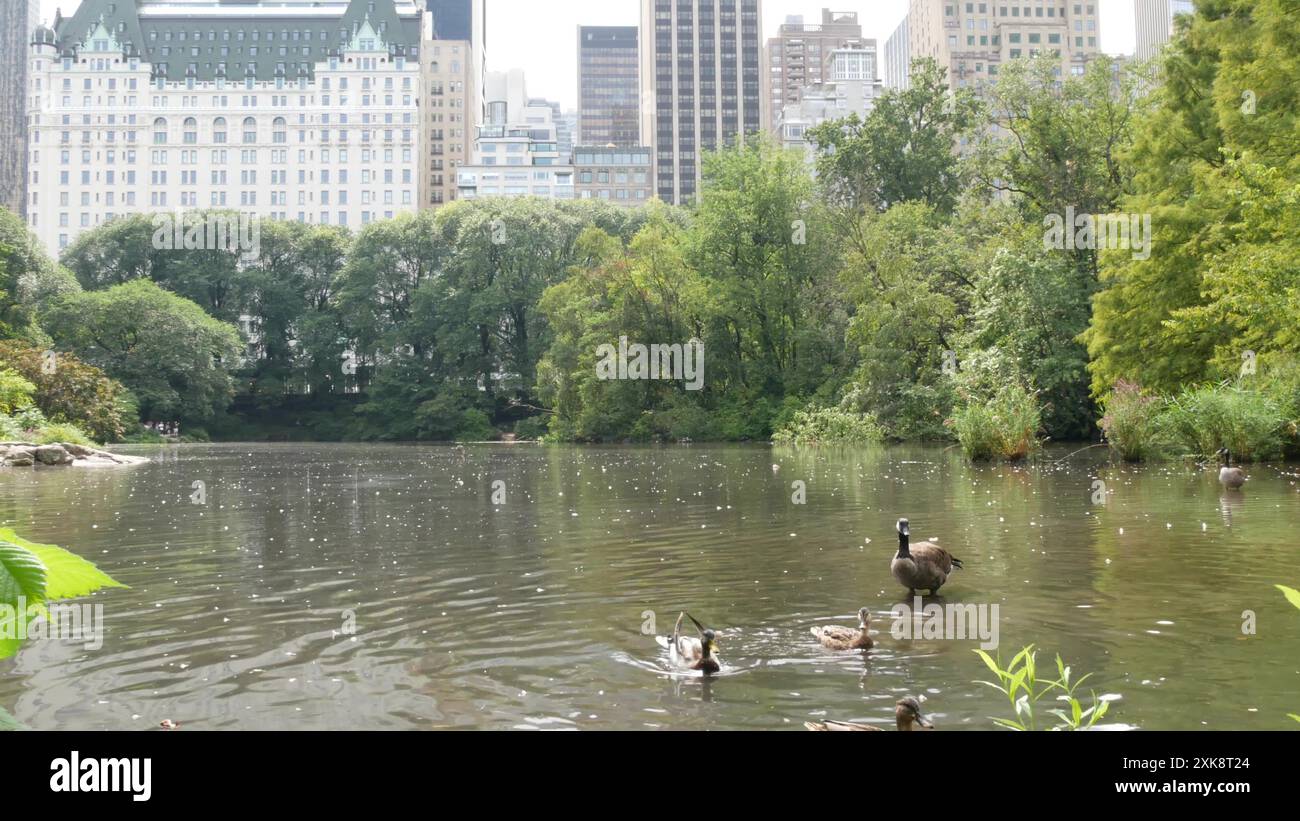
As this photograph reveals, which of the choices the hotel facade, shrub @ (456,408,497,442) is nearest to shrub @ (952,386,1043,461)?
shrub @ (456,408,497,442)

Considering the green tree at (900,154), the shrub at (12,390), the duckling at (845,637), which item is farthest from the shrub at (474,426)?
the duckling at (845,637)

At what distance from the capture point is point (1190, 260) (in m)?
30.8

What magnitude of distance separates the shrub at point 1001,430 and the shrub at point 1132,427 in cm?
196

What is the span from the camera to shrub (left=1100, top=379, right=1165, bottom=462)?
27.9m

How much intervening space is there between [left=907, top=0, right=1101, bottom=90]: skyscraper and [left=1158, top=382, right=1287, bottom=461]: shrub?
146700 mm

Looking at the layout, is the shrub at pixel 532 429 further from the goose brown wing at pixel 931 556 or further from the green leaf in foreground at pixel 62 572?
the green leaf in foreground at pixel 62 572

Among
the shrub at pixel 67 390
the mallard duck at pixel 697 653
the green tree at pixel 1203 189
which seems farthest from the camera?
the shrub at pixel 67 390

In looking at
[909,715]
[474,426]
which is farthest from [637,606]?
[474,426]

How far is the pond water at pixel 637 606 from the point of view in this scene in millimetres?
6367

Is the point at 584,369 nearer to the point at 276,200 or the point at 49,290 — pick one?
the point at 49,290

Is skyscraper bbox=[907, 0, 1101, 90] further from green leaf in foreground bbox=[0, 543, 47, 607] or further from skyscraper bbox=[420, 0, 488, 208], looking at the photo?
green leaf in foreground bbox=[0, 543, 47, 607]

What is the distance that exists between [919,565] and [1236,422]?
19331 mm

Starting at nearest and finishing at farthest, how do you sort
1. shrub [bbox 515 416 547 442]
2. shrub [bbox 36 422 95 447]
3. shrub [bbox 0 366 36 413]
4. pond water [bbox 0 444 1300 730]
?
pond water [bbox 0 444 1300 730], shrub [bbox 36 422 95 447], shrub [bbox 0 366 36 413], shrub [bbox 515 416 547 442]
